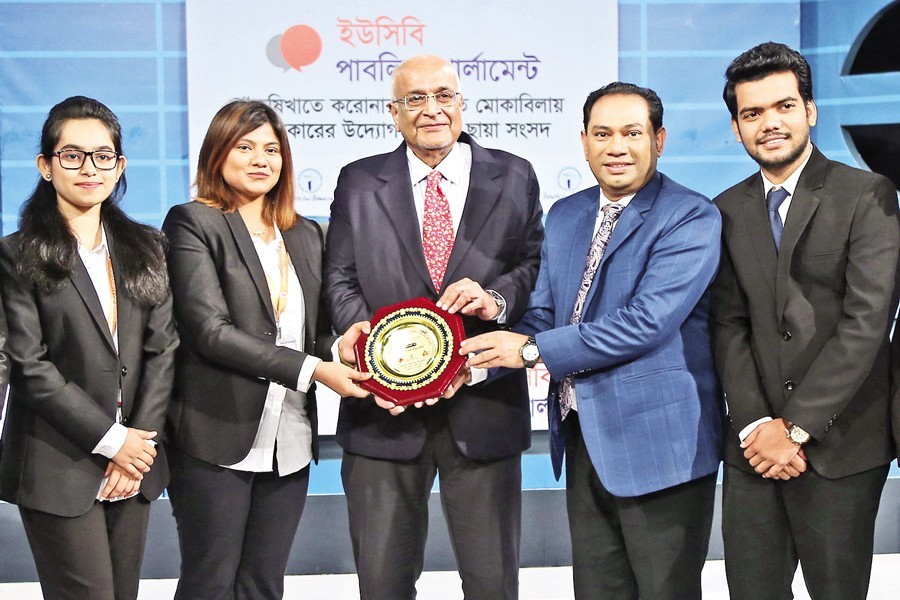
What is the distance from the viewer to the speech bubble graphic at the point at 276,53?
4.58 m

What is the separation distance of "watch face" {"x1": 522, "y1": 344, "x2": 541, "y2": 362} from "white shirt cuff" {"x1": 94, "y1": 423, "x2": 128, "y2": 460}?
1.17 meters

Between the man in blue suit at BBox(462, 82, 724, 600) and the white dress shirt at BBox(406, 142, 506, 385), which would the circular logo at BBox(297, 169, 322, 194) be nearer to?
the white dress shirt at BBox(406, 142, 506, 385)

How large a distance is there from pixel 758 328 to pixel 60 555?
2.05 meters

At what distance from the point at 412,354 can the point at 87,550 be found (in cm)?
106

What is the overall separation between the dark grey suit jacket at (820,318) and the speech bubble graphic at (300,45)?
266 cm

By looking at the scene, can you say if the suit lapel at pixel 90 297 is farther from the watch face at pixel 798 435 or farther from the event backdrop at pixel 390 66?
the event backdrop at pixel 390 66

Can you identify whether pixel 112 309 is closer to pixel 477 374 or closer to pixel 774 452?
pixel 477 374

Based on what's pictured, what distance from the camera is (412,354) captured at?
2.72 metres

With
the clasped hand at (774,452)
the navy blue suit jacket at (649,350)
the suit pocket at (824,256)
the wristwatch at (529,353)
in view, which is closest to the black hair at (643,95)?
the navy blue suit jacket at (649,350)

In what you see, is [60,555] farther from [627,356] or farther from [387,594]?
[627,356]

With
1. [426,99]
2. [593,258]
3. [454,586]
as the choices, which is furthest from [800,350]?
[454,586]

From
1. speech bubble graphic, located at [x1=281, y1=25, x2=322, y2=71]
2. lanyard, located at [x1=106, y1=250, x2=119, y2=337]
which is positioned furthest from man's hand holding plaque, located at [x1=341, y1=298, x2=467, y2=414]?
speech bubble graphic, located at [x1=281, y1=25, x2=322, y2=71]

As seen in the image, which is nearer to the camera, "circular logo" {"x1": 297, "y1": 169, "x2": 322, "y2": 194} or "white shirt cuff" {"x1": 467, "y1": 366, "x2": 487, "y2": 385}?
"white shirt cuff" {"x1": 467, "y1": 366, "x2": 487, "y2": 385}

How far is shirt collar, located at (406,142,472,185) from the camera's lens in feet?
9.68
